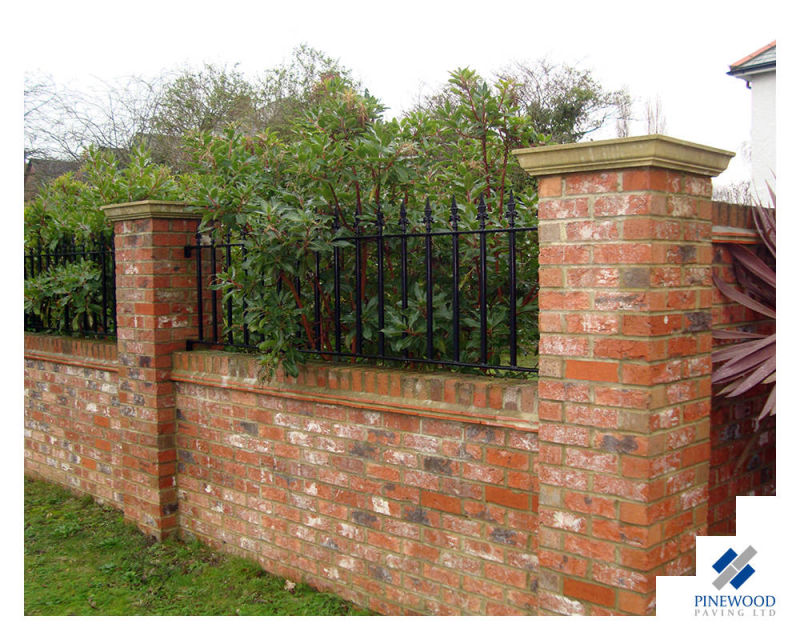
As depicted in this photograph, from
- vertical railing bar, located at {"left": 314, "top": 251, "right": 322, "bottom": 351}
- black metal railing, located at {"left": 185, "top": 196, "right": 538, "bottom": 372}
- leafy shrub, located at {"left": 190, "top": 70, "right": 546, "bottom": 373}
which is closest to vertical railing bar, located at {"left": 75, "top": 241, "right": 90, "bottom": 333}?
black metal railing, located at {"left": 185, "top": 196, "right": 538, "bottom": 372}

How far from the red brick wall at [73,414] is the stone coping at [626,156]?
3950 millimetres

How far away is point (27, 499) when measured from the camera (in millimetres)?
6234

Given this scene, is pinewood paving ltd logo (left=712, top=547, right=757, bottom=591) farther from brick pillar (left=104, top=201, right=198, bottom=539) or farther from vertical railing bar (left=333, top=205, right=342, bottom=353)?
brick pillar (left=104, top=201, right=198, bottom=539)

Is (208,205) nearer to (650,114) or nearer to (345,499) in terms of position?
(345,499)

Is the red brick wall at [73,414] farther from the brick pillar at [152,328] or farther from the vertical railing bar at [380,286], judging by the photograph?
the vertical railing bar at [380,286]

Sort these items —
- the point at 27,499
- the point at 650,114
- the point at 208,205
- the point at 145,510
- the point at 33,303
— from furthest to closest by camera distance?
1. the point at 650,114
2. the point at 33,303
3. the point at 27,499
4. the point at 145,510
5. the point at 208,205

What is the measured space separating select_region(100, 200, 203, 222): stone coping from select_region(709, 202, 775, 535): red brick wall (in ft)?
10.7

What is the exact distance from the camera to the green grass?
4148mm

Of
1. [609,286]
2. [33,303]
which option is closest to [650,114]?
[33,303]

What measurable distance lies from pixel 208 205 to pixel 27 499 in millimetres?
3526

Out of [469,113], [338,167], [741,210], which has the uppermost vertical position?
[469,113]

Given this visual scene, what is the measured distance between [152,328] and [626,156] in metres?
3.54

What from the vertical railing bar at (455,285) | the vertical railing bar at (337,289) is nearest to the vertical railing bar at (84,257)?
the vertical railing bar at (337,289)

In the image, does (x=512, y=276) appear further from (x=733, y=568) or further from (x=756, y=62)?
(x=756, y=62)
